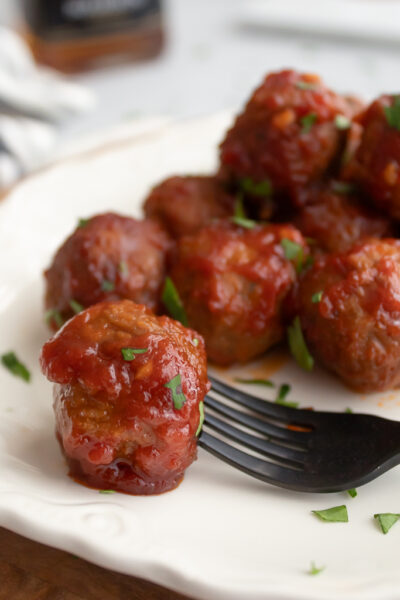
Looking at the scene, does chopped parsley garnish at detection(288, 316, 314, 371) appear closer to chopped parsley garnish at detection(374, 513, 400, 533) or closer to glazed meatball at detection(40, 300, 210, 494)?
glazed meatball at detection(40, 300, 210, 494)

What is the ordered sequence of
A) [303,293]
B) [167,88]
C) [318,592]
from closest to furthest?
[318,592]
[303,293]
[167,88]

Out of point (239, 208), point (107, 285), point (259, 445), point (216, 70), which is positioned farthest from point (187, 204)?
point (216, 70)

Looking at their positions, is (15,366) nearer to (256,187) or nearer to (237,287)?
(237,287)

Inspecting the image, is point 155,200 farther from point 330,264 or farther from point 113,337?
point 113,337

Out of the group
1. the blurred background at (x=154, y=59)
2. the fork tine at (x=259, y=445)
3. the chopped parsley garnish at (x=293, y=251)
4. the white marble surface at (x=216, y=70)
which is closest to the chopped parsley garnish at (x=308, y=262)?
the chopped parsley garnish at (x=293, y=251)

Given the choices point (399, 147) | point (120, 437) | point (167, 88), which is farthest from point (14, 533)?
point (167, 88)

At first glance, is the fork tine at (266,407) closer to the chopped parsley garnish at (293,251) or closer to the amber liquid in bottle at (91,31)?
the chopped parsley garnish at (293,251)
